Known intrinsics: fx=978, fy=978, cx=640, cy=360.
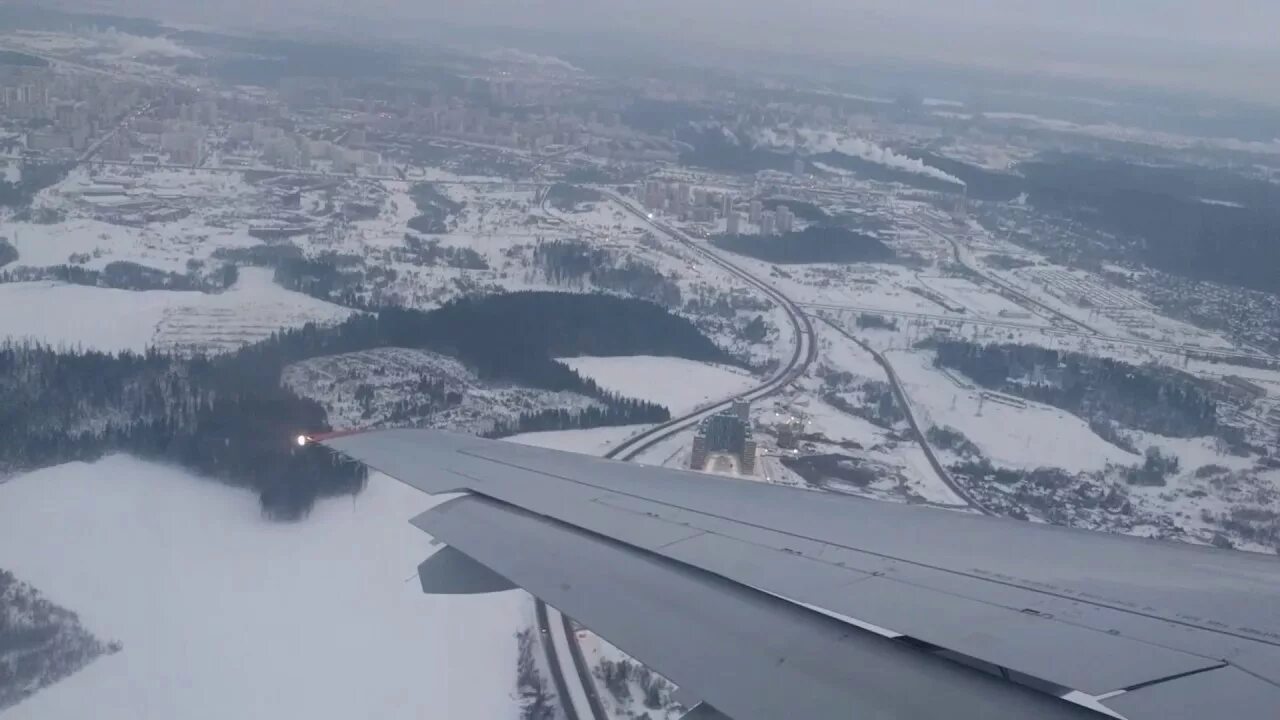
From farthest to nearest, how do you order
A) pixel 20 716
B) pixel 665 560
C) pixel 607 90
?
pixel 607 90 → pixel 20 716 → pixel 665 560

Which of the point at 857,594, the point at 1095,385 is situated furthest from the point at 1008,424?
the point at 857,594

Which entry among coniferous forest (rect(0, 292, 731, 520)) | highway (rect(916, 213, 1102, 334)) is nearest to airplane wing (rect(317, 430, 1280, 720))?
coniferous forest (rect(0, 292, 731, 520))

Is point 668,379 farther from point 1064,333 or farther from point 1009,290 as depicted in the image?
point 1009,290

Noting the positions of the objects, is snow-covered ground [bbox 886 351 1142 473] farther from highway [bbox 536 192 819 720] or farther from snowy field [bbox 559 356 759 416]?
snowy field [bbox 559 356 759 416]

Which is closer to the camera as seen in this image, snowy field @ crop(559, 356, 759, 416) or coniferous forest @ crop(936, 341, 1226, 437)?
coniferous forest @ crop(936, 341, 1226, 437)

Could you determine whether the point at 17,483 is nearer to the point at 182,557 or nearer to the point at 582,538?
the point at 182,557

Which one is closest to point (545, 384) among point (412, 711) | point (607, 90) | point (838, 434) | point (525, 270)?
point (838, 434)
